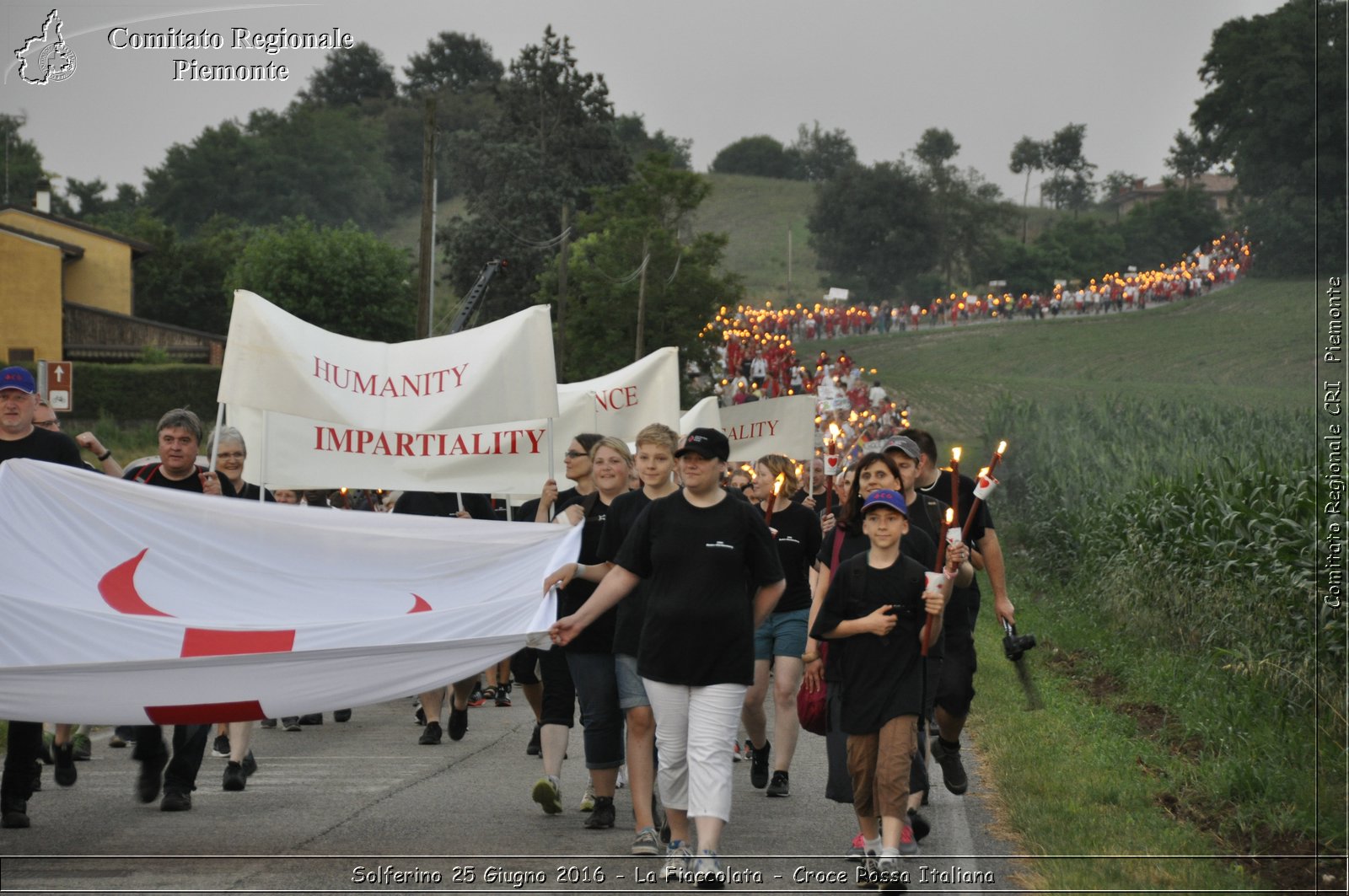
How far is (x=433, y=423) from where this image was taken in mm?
11422

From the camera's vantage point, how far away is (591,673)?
321 inches

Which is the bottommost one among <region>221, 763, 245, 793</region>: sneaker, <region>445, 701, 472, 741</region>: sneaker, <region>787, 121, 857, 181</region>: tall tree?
<region>445, 701, 472, 741</region>: sneaker

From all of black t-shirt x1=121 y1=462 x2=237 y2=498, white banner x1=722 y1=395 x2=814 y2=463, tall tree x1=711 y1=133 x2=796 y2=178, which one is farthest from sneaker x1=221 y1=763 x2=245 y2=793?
tall tree x1=711 y1=133 x2=796 y2=178

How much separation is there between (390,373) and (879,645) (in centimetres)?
539

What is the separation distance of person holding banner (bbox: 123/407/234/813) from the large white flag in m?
0.61

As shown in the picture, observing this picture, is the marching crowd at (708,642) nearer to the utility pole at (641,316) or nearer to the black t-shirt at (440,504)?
the black t-shirt at (440,504)

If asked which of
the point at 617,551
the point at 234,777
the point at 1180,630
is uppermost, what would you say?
the point at 617,551

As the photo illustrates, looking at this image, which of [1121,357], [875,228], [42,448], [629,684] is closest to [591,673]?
[629,684]

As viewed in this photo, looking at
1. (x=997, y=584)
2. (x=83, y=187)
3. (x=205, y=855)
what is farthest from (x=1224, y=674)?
(x=83, y=187)

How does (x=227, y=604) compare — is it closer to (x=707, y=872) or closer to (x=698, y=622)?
(x=698, y=622)

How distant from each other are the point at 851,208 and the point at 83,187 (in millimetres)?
54697

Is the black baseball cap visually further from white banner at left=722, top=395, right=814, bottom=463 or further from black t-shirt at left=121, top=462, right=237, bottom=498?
white banner at left=722, top=395, right=814, bottom=463

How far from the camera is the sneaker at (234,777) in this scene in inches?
365

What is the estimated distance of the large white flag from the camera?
24.2 feet
